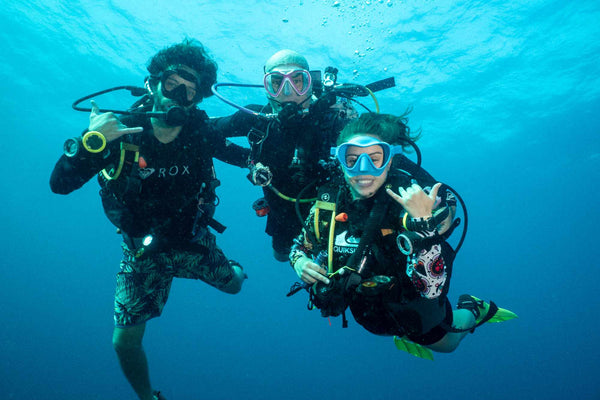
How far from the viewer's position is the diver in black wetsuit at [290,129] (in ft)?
14.1

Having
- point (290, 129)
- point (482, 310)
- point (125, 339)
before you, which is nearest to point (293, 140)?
point (290, 129)

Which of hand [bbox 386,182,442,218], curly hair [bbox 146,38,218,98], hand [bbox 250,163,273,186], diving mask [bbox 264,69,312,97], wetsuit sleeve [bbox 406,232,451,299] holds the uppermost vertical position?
curly hair [bbox 146,38,218,98]

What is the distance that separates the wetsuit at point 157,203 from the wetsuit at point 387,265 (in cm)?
210

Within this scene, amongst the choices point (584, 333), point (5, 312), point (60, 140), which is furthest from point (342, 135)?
point (584, 333)

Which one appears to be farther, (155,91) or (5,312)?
(5,312)

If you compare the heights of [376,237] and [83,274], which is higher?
[83,274]

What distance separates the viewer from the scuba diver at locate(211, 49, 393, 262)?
4.32 meters

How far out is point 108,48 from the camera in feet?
56.5

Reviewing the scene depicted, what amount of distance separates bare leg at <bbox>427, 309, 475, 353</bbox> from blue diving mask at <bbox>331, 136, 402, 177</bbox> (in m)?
2.51

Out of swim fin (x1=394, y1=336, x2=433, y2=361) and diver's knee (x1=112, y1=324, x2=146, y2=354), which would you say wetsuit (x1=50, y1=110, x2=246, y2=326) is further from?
swim fin (x1=394, y1=336, x2=433, y2=361)

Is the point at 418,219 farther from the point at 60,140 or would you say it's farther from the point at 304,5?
the point at 60,140

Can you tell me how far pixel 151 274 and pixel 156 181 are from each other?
5.00 feet

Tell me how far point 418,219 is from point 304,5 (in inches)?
463

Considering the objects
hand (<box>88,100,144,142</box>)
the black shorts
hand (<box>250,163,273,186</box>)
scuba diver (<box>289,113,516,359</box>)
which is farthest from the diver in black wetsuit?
the black shorts
